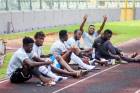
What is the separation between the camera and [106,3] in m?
61.1

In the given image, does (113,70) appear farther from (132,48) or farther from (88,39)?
(132,48)

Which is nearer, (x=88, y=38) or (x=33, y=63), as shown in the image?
(x=33, y=63)

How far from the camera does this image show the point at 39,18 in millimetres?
39531

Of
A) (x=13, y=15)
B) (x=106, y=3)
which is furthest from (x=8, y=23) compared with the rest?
(x=106, y=3)

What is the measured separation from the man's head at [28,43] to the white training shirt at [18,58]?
13 cm

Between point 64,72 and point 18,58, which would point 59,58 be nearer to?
point 64,72

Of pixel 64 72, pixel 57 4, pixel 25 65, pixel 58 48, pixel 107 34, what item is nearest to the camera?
pixel 25 65

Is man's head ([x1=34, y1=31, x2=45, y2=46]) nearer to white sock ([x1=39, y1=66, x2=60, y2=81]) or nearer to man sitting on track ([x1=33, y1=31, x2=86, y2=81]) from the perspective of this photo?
man sitting on track ([x1=33, y1=31, x2=86, y2=81])

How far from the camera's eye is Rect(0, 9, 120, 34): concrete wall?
1344 inches

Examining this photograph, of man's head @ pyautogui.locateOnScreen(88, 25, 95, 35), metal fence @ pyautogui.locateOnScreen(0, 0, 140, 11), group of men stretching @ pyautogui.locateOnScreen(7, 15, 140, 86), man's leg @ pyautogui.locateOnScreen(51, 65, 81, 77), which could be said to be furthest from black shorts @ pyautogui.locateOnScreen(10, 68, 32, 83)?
metal fence @ pyautogui.locateOnScreen(0, 0, 140, 11)

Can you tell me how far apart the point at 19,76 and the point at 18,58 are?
47 centimetres

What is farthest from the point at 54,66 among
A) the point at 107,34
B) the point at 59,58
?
the point at 107,34

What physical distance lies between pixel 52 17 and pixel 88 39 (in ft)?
79.9

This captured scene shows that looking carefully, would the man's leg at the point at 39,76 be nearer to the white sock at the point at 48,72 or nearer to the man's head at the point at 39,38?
the white sock at the point at 48,72
